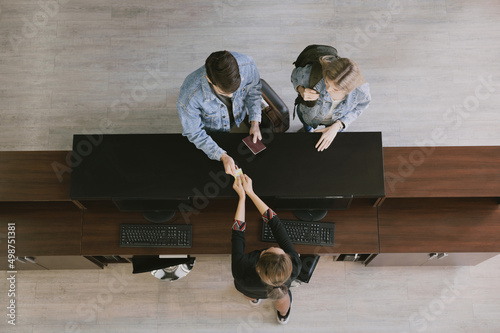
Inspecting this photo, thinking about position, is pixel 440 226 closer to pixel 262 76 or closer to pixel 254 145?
pixel 254 145

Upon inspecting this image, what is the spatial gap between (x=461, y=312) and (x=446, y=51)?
246 cm

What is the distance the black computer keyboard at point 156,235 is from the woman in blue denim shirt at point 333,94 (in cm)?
113

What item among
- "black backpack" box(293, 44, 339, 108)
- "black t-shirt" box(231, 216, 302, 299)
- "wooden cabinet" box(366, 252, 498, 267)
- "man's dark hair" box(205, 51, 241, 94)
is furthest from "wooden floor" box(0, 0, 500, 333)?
"man's dark hair" box(205, 51, 241, 94)

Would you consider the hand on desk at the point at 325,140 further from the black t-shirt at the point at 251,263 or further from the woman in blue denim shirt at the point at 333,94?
the black t-shirt at the point at 251,263

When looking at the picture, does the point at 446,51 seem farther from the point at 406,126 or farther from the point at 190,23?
the point at 190,23

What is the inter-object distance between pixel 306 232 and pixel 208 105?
3.67 ft

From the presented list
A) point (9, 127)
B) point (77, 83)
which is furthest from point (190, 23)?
point (9, 127)

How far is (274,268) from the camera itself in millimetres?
2262

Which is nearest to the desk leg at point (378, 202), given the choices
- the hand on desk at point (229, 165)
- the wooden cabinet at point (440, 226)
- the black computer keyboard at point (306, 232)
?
the wooden cabinet at point (440, 226)

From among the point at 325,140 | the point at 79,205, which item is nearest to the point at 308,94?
the point at 325,140

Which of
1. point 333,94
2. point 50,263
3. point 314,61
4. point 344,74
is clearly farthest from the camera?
point 50,263

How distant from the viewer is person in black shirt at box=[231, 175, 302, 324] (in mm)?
2285

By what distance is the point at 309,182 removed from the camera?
2.48 m

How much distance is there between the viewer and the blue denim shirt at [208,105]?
7.78 feet
